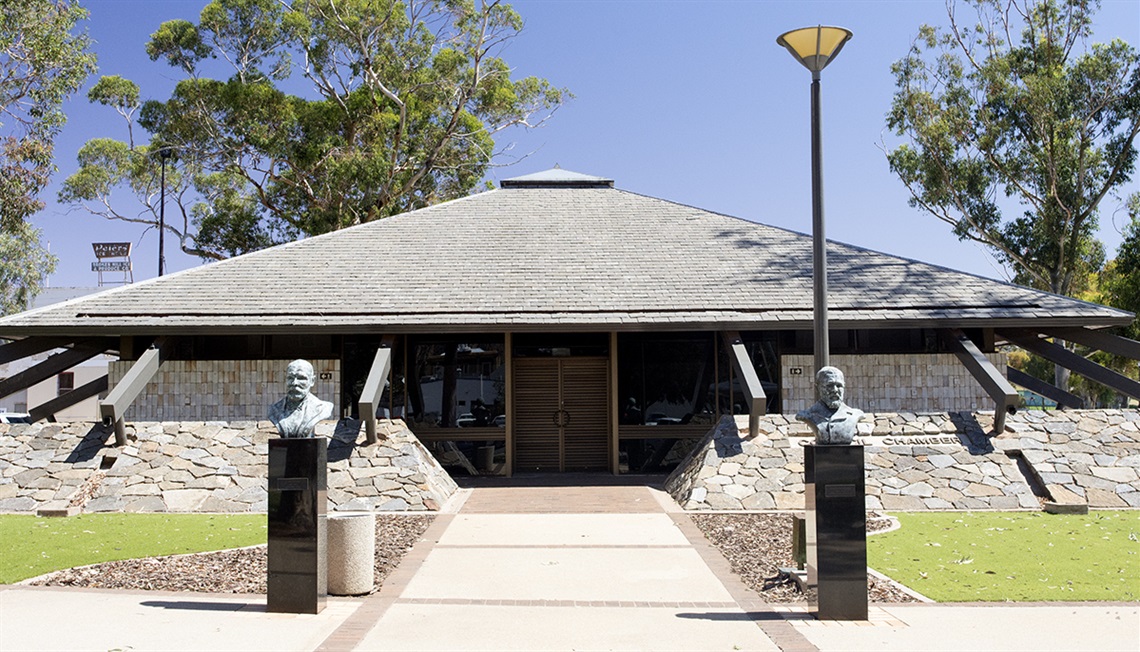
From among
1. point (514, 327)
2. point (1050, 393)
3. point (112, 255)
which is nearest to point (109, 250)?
point (112, 255)

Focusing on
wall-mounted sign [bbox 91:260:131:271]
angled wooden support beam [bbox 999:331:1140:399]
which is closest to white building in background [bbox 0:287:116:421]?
wall-mounted sign [bbox 91:260:131:271]

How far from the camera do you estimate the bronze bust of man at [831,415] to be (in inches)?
286

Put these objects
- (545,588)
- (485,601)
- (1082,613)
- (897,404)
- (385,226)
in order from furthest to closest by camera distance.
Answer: (385,226) → (897,404) → (545,588) → (485,601) → (1082,613)

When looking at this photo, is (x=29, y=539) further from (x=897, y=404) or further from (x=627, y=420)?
(x=897, y=404)

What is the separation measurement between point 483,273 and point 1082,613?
12134mm

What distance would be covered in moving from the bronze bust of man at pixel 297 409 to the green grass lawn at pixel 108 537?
9.66 feet

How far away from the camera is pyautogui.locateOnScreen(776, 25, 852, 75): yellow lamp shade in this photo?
8.95 meters

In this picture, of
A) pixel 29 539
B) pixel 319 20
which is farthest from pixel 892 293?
pixel 319 20

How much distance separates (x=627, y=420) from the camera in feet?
→ 54.1

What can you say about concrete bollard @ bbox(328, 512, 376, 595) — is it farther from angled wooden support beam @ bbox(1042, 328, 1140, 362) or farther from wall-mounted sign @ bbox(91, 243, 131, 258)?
wall-mounted sign @ bbox(91, 243, 131, 258)

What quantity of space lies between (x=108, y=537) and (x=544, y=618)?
6351 mm

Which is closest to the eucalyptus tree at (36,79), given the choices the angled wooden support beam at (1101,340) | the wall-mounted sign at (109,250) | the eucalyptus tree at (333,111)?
the eucalyptus tree at (333,111)

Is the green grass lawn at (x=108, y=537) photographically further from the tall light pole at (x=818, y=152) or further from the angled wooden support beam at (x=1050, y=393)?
the angled wooden support beam at (x=1050, y=393)

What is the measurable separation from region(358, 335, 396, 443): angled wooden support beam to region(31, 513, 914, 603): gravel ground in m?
2.65
